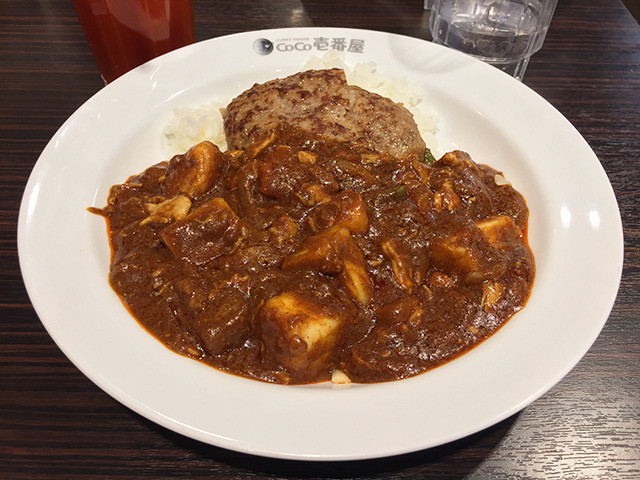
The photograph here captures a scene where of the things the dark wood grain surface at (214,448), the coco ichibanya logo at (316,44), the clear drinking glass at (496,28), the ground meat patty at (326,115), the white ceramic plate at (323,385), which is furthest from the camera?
the clear drinking glass at (496,28)

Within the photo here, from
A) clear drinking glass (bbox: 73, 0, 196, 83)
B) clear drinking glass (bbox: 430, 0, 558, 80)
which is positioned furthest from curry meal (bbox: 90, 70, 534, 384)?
clear drinking glass (bbox: 430, 0, 558, 80)

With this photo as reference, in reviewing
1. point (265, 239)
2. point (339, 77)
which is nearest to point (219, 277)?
point (265, 239)

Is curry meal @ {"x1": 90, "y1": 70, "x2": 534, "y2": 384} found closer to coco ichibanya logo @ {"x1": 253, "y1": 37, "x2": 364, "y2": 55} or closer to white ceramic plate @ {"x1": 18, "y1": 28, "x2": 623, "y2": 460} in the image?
white ceramic plate @ {"x1": 18, "y1": 28, "x2": 623, "y2": 460}

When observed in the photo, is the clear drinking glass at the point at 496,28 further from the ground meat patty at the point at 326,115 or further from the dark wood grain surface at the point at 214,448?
the ground meat patty at the point at 326,115

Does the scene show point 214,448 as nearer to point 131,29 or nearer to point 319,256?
point 319,256

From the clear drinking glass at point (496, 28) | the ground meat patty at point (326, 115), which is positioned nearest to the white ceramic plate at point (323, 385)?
the ground meat patty at point (326, 115)
